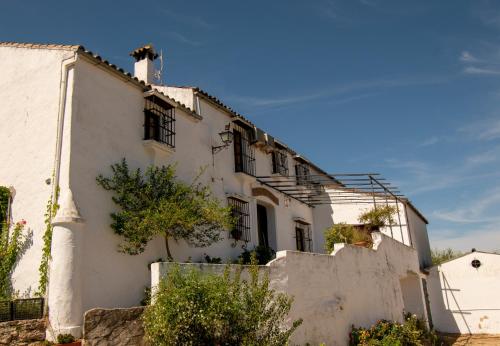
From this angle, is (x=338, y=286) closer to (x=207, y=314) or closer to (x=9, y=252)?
(x=207, y=314)

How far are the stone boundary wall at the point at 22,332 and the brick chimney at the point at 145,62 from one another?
9.39 metres

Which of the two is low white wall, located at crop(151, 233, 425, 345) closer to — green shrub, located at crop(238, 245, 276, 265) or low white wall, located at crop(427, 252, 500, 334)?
green shrub, located at crop(238, 245, 276, 265)

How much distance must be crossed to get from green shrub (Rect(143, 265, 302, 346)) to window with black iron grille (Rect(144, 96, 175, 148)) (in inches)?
216

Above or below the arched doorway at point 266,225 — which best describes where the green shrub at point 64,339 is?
below

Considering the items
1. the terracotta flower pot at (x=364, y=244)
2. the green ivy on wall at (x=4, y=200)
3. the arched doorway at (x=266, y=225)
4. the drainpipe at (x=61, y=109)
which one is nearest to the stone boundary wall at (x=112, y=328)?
the drainpipe at (x=61, y=109)

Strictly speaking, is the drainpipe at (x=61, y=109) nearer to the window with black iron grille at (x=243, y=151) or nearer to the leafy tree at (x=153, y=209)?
the leafy tree at (x=153, y=209)

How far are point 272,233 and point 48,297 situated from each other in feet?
32.6

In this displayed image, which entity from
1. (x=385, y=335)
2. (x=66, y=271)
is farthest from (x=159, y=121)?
(x=385, y=335)

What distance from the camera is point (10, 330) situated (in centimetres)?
776

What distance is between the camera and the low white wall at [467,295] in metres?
20.7

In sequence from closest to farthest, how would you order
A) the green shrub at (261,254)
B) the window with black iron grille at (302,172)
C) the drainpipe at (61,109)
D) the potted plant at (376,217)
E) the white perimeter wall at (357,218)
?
the drainpipe at (61,109) < the green shrub at (261,254) < the potted plant at (376,217) < the white perimeter wall at (357,218) < the window with black iron grille at (302,172)

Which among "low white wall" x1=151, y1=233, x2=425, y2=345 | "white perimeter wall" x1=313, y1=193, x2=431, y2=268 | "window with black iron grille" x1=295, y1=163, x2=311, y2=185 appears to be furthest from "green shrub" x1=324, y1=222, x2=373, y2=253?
"window with black iron grille" x1=295, y1=163, x2=311, y2=185

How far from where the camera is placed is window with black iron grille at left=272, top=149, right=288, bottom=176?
61.1 feet

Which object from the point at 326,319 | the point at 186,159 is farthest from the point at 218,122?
the point at 326,319
